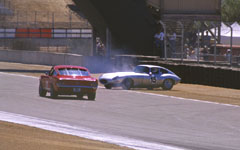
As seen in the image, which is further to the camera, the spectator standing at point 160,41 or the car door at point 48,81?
the spectator standing at point 160,41

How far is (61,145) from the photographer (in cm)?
1095

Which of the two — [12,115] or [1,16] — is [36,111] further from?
[1,16]

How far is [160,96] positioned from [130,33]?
17.6m

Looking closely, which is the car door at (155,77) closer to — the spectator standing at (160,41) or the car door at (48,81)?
the car door at (48,81)

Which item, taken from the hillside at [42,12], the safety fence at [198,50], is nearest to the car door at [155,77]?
the safety fence at [198,50]

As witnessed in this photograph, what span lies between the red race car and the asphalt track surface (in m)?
0.37

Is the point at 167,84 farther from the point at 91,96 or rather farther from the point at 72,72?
the point at 72,72

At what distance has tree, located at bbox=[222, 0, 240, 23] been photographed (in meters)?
104

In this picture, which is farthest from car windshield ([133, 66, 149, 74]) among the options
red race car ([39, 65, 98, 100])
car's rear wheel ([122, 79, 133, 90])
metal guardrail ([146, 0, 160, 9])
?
metal guardrail ([146, 0, 160, 9])

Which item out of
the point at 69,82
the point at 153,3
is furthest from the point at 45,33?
the point at 69,82

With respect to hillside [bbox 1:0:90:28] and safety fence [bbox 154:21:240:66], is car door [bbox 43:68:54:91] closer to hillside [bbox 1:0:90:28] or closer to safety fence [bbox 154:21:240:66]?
safety fence [bbox 154:21:240:66]

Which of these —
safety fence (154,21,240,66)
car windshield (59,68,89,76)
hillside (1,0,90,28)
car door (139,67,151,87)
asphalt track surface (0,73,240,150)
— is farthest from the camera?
hillside (1,0,90,28)

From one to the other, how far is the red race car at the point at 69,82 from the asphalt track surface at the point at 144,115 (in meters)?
0.37

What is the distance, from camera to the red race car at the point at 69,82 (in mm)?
20000
